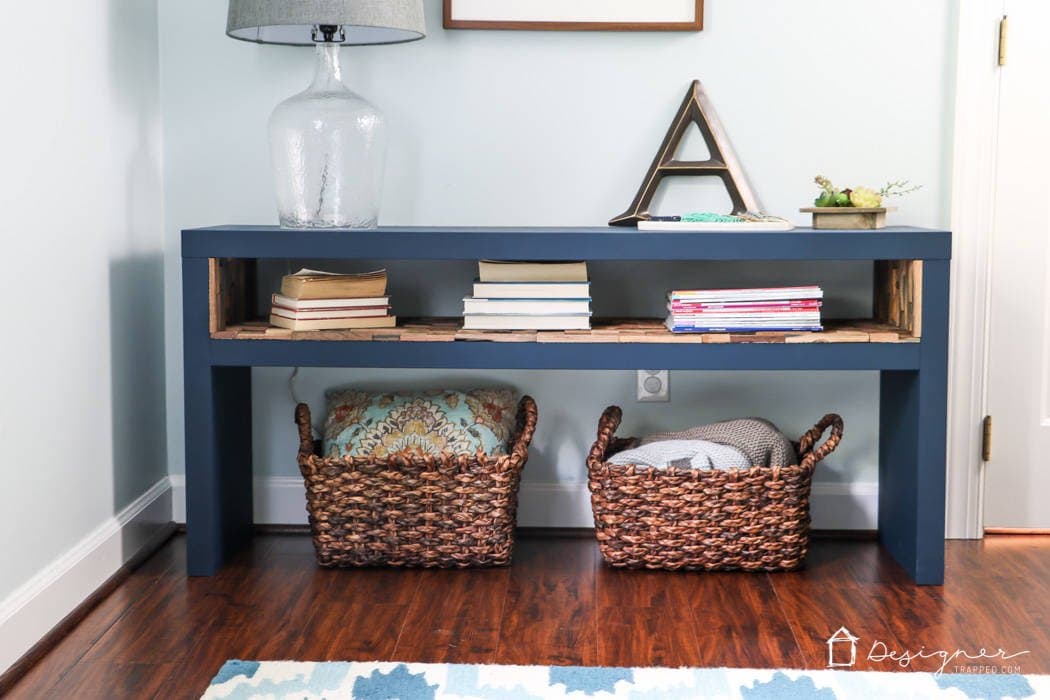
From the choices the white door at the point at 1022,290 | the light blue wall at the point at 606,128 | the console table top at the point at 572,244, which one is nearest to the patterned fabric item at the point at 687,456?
the light blue wall at the point at 606,128

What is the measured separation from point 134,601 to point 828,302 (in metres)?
1.63

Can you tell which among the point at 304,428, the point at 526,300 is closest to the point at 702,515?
the point at 526,300

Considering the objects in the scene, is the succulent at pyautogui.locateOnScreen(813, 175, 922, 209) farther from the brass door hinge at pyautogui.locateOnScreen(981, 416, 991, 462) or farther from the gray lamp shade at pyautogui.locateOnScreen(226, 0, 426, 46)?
the gray lamp shade at pyautogui.locateOnScreen(226, 0, 426, 46)

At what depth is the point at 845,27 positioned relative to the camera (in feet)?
8.74

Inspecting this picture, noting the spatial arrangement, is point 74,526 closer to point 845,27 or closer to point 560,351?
point 560,351

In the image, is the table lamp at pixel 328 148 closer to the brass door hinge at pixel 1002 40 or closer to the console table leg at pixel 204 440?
the console table leg at pixel 204 440

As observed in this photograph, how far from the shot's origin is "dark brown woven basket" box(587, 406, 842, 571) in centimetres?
242

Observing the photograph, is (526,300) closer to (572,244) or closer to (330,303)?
(572,244)

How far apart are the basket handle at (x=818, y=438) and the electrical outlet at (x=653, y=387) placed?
0.33 m

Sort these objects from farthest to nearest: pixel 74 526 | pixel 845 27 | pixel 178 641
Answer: pixel 845 27, pixel 74 526, pixel 178 641

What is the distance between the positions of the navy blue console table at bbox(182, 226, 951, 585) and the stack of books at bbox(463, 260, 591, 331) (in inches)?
1.7

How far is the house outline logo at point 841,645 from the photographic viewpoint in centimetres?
197

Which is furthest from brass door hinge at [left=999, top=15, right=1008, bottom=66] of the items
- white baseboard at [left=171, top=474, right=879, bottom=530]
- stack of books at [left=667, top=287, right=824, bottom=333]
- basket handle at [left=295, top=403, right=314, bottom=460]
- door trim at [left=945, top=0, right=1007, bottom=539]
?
basket handle at [left=295, top=403, right=314, bottom=460]

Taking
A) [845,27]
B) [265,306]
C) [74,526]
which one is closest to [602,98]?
[845,27]
